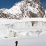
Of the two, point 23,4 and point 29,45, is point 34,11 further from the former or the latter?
point 29,45

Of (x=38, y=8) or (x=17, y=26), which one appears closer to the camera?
(x=17, y=26)

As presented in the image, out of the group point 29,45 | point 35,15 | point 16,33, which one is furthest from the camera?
point 35,15

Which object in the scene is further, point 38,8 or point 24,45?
point 38,8

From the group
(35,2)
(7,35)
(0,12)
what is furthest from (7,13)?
(7,35)

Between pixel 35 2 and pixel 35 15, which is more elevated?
pixel 35 2

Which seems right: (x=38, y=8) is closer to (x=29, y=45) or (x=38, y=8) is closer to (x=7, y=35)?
(x=7, y=35)

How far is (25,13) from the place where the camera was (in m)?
102

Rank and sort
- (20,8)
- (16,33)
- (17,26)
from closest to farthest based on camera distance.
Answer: (16,33) → (17,26) → (20,8)

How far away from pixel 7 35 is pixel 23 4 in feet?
249

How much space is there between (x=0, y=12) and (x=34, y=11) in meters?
20.9

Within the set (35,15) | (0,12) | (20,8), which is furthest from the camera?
(20,8)

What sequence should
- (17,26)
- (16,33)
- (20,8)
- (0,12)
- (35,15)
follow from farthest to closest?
(20,8)
(35,15)
(0,12)
(17,26)
(16,33)

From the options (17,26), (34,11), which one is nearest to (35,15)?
(34,11)

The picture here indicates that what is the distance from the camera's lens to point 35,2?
10338 cm
